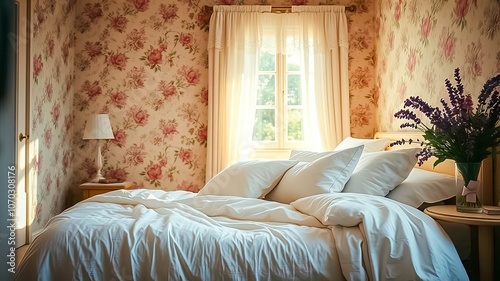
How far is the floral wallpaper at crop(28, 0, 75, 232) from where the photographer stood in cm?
409

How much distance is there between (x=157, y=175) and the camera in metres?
4.92

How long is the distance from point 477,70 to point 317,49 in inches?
92.5

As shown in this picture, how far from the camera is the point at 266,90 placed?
4.91 m

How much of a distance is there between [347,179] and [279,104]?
2.32 meters

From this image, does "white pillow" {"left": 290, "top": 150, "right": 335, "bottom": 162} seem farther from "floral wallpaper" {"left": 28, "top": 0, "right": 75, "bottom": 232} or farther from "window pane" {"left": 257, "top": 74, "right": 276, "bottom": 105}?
"floral wallpaper" {"left": 28, "top": 0, "right": 75, "bottom": 232}

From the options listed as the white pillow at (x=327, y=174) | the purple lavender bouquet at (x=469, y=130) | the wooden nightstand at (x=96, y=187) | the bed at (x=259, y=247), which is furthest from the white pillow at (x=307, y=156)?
the wooden nightstand at (x=96, y=187)

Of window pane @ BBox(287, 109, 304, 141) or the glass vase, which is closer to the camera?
the glass vase

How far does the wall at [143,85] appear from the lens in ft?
16.1

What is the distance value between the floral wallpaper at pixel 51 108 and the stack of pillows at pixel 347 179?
199cm

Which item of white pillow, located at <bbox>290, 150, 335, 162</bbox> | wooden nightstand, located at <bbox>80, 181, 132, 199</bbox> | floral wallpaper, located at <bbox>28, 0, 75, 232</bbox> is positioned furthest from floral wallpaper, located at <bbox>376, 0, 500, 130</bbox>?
floral wallpaper, located at <bbox>28, 0, 75, 232</bbox>

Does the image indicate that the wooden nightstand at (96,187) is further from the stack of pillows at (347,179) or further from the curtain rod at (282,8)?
the curtain rod at (282,8)

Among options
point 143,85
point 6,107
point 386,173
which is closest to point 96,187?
point 143,85

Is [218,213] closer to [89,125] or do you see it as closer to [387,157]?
[387,157]

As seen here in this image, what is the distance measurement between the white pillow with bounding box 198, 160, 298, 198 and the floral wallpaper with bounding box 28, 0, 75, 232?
193 centimetres
